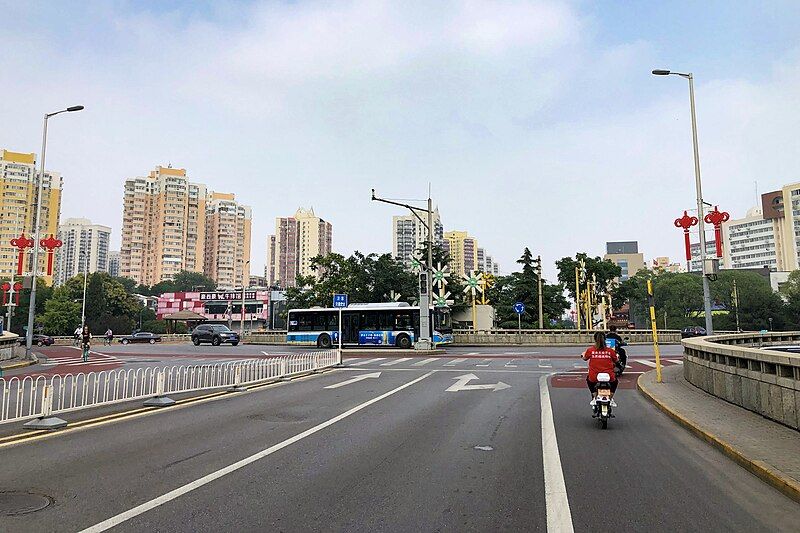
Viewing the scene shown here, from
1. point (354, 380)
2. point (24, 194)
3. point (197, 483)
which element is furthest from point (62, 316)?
point (197, 483)

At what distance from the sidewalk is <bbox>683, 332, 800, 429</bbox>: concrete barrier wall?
194 mm

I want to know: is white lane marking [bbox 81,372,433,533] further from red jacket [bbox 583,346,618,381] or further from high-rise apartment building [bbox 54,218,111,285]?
high-rise apartment building [bbox 54,218,111,285]

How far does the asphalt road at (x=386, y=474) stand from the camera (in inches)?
192

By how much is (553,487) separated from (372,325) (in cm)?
3286

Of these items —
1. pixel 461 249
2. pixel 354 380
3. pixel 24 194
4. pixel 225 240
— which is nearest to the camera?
pixel 354 380

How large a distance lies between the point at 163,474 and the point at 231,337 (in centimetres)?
4270

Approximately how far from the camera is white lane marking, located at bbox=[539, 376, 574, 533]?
4.75m

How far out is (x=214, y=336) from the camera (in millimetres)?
47375

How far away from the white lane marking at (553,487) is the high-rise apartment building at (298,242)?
161 m

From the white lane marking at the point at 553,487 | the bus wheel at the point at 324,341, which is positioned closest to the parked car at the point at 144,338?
the bus wheel at the point at 324,341

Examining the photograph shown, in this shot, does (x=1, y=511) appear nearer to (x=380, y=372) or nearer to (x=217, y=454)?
(x=217, y=454)

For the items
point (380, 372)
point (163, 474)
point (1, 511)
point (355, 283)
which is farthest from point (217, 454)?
point (355, 283)

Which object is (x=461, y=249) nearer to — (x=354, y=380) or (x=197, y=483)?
(x=354, y=380)

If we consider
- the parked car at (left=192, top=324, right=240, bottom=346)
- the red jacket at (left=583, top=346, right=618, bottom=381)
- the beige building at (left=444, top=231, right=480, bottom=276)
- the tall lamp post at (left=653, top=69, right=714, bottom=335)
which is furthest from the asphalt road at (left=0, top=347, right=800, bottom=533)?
the beige building at (left=444, top=231, right=480, bottom=276)
